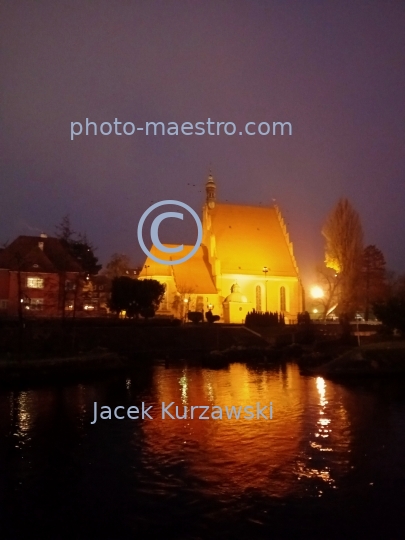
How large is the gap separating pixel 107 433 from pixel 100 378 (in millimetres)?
7084

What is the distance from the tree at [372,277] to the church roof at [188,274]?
10.6m

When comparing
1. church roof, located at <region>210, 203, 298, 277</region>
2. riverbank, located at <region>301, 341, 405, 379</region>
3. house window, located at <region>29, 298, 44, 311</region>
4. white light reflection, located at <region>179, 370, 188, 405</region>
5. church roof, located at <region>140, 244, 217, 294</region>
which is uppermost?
church roof, located at <region>210, 203, 298, 277</region>

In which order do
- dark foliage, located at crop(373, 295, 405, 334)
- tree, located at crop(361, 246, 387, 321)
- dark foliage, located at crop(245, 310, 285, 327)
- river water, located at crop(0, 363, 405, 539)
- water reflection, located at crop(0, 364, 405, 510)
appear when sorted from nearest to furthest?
river water, located at crop(0, 363, 405, 539)
water reflection, located at crop(0, 364, 405, 510)
dark foliage, located at crop(373, 295, 405, 334)
dark foliage, located at crop(245, 310, 285, 327)
tree, located at crop(361, 246, 387, 321)

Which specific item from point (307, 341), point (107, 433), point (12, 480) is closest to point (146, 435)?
point (107, 433)

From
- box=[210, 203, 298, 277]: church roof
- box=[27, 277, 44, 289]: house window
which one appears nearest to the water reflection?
box=[27, 277, 44, 289]: house window

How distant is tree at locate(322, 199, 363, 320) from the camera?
3253cm

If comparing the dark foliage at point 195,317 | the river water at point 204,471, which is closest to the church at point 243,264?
the dark foliage at point 195,317

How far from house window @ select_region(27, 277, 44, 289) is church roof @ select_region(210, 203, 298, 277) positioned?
15.5 meters

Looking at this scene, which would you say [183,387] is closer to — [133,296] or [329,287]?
[133,296]

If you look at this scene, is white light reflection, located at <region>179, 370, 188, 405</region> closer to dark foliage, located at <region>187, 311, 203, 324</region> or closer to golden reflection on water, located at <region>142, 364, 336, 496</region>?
golden reflection on water, located at <region>142, 364, 336, 496</region>

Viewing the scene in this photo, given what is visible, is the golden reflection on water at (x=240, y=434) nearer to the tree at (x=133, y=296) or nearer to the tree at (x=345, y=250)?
the tree at (x=133, y=296)

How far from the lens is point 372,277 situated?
40219 mm

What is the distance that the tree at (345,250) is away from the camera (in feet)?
107

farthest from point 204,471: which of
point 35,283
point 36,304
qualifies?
point 35,283
